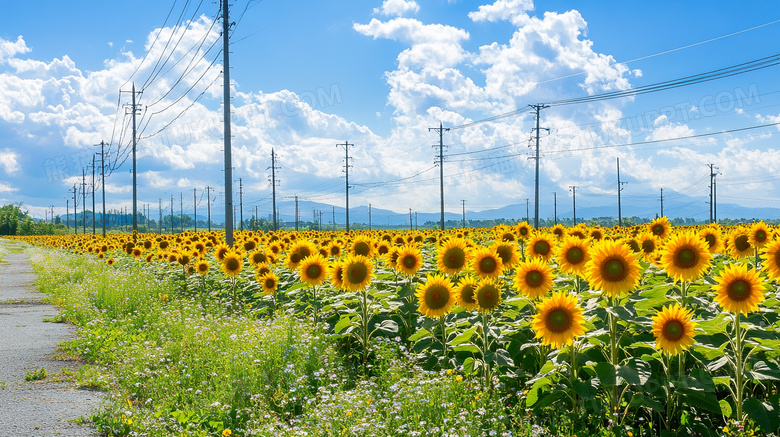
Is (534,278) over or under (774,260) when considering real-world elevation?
under

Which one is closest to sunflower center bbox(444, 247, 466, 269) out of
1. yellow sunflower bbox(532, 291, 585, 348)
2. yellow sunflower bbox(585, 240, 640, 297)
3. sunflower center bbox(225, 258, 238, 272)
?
yellow sunflower bbox(585, 240, 640, 297)

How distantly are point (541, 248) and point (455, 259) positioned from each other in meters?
0.96

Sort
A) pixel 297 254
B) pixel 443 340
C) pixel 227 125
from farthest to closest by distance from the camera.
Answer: pixel 227 125 < pixel 297 254 < pixel 443 340

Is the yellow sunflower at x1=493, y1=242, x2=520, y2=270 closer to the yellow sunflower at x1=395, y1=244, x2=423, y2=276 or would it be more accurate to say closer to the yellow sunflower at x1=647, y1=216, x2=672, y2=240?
the yellow sunflower at x1=395, y1=244, x2=423, y2=276

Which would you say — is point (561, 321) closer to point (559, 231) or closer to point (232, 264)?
point (559, 231)

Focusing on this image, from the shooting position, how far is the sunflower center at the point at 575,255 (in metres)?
4.96

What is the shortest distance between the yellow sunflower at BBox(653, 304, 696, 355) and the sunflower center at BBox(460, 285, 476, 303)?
1687 millimetres

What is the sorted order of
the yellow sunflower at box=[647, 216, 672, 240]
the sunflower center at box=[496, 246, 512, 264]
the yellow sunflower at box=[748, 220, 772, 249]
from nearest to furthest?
the sunflower center at box=[496, 246, 512, 264]
the yellow sunflower at box=[748, 220, 772, 249]
the yellow sunflower at box=[647, 216, 672, 240]

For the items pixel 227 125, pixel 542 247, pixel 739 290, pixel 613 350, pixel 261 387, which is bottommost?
pixel 261 387

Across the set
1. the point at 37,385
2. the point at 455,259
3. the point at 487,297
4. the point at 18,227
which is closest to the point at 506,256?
the point at 455,259

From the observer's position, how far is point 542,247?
622 cm

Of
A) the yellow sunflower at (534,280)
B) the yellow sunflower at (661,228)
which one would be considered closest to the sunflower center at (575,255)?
the yellow sunflower at (534,280)

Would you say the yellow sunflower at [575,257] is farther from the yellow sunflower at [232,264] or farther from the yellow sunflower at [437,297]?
the yellow sunflower at [232,264]

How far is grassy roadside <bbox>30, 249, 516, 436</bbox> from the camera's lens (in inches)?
182
